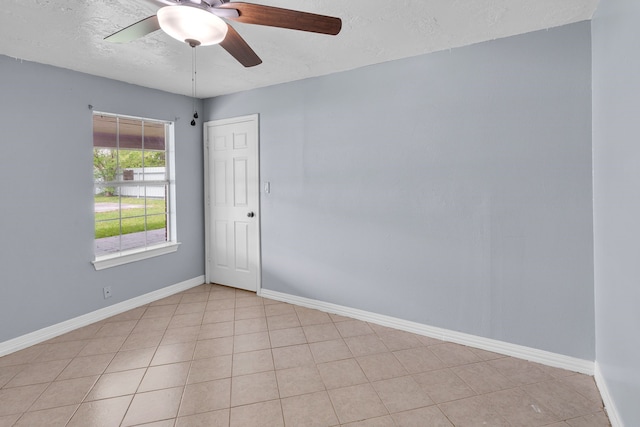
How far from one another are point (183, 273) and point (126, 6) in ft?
9.92

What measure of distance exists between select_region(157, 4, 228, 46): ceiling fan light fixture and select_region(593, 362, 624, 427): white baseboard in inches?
111

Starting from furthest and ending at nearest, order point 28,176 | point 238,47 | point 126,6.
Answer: point 28,176, point 126,6, point 238,47

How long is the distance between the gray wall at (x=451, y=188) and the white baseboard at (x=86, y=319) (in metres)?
1.39

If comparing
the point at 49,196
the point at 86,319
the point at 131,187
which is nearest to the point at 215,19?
the point at 49,196

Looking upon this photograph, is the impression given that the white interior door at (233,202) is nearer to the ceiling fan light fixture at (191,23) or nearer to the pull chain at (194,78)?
the pull chain at (194,78)

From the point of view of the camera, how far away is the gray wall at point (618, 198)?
150 centimetres

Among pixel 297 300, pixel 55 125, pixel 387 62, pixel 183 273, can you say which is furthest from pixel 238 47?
pixel 183 273

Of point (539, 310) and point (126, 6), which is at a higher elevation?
point (126, 6)

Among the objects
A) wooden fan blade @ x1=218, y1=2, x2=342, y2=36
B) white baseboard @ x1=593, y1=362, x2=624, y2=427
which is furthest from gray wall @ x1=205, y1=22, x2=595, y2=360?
wooden fan blade @ x1=218, y1=2, x2=342, y2=36

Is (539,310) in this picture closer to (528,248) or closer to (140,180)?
(528,248)

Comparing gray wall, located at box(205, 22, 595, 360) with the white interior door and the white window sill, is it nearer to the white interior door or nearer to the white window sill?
the white interior door

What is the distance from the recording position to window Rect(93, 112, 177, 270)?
3.41 metres

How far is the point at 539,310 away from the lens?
247cm

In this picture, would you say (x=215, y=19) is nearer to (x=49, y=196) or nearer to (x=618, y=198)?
(x=618, y=198)
